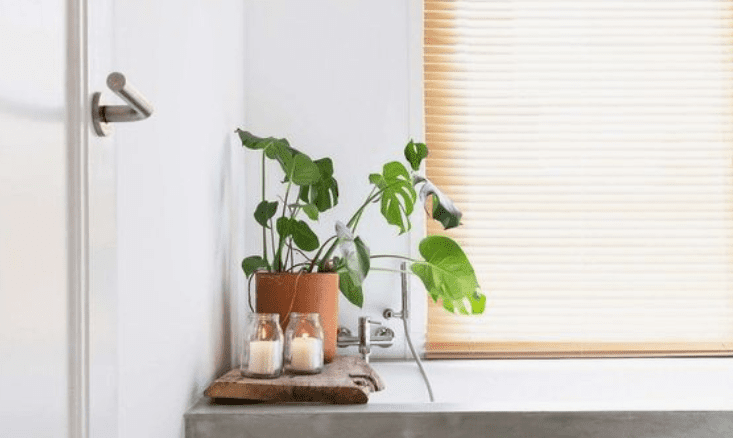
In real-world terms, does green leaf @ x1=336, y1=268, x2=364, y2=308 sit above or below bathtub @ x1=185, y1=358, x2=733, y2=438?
above

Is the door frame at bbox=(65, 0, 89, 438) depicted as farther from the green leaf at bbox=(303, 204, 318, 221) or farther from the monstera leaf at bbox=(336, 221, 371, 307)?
the green leaf at bbox=(303, 204, 318, 221)

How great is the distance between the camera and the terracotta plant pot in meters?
2.14

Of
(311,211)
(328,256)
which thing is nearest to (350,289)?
(328,256)

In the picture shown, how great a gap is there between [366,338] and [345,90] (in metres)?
0.72

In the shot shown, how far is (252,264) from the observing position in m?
2.24

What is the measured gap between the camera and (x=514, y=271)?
2691 mm

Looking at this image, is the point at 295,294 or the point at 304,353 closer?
the point at 304,353

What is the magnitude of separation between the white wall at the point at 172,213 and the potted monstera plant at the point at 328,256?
108 mm

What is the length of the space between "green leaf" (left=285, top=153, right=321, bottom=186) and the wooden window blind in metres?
0.55

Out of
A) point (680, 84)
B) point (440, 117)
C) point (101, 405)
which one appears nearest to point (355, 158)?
point (440, 117)

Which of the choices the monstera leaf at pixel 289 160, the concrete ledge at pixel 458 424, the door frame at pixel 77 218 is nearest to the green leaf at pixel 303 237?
the monstera leaf at pixel 289 160

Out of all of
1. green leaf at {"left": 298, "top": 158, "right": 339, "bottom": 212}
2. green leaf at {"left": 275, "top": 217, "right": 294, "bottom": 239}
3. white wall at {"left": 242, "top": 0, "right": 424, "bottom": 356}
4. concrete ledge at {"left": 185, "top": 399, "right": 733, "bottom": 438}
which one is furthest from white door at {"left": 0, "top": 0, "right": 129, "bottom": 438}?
white wall at {"left": 242, "top": 0, "right": 424, "bottom": 356}

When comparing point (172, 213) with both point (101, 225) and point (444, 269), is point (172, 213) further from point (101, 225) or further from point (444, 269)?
point (444, 269)

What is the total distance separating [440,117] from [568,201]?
1.44 feet
